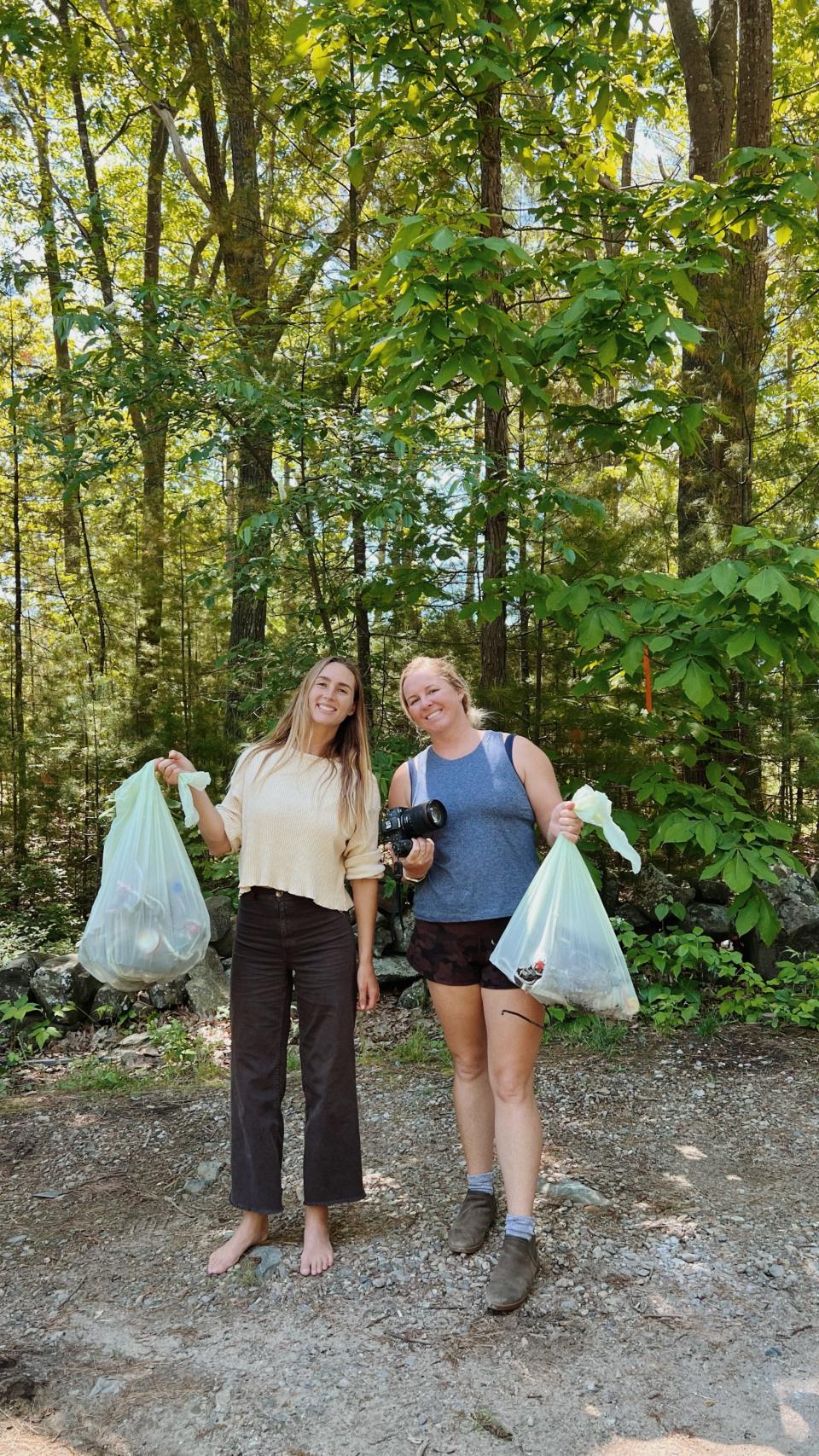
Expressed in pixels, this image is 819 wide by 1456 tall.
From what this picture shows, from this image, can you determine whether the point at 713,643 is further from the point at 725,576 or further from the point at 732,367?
the point at 732,367

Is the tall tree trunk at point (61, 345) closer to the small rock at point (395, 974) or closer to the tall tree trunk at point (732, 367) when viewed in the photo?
the small rock at point (395, 974)

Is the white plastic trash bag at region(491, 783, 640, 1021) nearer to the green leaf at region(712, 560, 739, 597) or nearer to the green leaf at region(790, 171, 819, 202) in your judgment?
the green leaf at region(712, 560, 739, 597)

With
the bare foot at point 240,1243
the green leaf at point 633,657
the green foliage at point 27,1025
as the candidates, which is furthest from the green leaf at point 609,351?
the green foliage at point 27,1025

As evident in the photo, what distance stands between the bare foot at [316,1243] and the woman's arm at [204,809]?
39.9 inches

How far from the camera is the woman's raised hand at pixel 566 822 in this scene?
7.73 ft

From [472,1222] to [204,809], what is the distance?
4.47ft

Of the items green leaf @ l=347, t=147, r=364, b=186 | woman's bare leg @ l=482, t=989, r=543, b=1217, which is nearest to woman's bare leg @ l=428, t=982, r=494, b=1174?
woman's bare leg @ l=482, t=989, r=543, b=1217

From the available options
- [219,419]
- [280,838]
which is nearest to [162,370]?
[219,419]

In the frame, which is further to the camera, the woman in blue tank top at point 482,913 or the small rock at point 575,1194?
the small rock at point 575,1194

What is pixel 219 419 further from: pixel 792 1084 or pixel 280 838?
pixel 792 1084

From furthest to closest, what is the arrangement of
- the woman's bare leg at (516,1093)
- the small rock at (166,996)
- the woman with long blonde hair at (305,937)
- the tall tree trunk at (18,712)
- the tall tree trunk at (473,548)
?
the tall tree trunk at (18,712), the small rock at (166,996), the tall tree trunk at (473,548), the woman with long blonde hair at (305,937), the woman's bare leg at (516,1093)

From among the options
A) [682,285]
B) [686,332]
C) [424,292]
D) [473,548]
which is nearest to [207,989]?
[473,548]

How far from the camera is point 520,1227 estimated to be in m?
2.39

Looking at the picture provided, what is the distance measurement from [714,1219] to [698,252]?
11.0 ft
